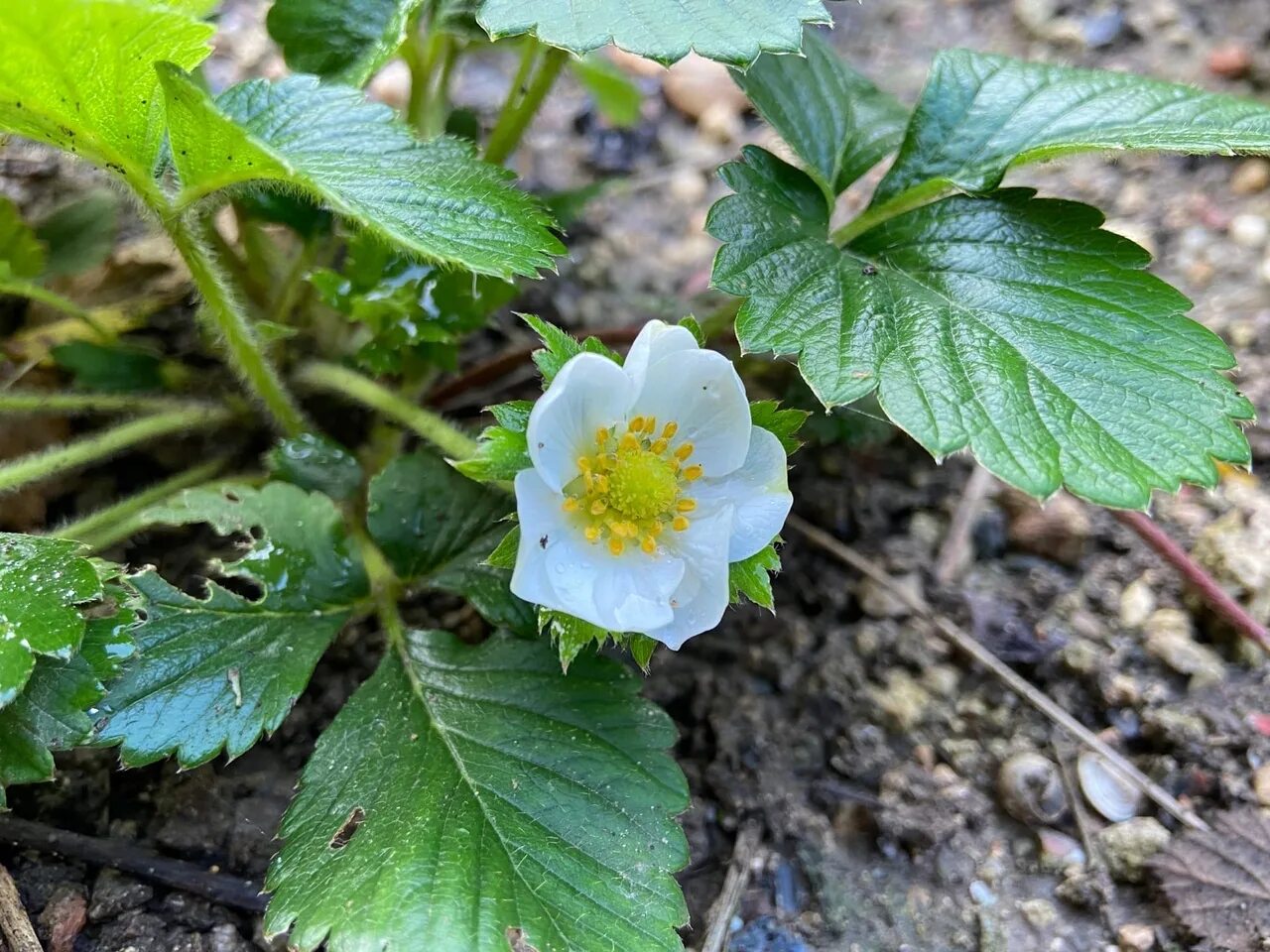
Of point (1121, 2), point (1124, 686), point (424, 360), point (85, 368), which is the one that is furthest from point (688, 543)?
point (1121, 2)

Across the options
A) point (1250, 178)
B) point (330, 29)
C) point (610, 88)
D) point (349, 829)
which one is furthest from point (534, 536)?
point (1250, 178)

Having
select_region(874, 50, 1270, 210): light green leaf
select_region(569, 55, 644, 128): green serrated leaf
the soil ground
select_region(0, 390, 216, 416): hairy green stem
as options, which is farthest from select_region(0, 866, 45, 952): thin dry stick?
select_region(569, 55, 644, 128): green serrated leaf

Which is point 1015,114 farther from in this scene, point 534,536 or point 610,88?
point 610,88

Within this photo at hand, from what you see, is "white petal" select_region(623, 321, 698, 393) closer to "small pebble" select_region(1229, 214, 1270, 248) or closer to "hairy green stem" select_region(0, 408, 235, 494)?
"hairy green stem" select_region(0, 408, 235, 494)

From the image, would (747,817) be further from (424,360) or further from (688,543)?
(424,360)

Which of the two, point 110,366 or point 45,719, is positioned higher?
point 45,719

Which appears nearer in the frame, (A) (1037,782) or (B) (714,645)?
(A) (1037,782)

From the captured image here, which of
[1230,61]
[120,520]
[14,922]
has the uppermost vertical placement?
[1230,61]
